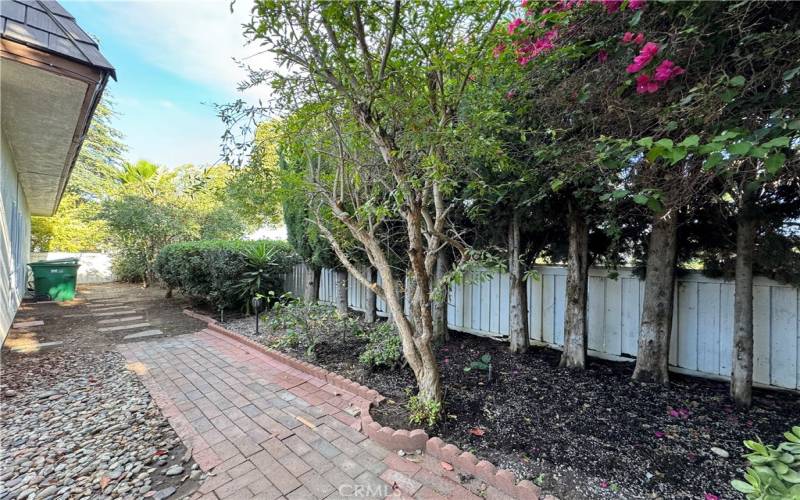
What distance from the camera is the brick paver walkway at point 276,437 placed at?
1.95 m

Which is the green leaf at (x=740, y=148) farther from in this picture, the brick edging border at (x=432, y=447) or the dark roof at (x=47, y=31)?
the dark roof at (x=47, y=31)

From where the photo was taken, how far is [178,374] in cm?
366

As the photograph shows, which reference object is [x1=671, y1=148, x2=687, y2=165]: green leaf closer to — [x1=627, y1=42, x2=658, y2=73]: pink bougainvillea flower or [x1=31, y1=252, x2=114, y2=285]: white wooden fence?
[x1=627, y1=42, x2=658, y2=73]: pink bougainvillea flower

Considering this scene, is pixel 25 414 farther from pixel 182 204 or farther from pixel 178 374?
pixel 182 204

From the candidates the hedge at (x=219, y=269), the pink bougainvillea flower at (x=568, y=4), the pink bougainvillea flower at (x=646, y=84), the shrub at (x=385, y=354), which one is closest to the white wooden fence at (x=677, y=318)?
the shrub at (x=385, y=354)

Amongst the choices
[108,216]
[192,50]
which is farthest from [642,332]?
[108,216]

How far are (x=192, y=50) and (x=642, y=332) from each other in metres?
5.51

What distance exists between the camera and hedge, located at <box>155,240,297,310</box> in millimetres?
6547

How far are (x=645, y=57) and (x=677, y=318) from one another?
9.41 ft

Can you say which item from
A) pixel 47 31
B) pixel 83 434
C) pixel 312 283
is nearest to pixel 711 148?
pixel 83 434

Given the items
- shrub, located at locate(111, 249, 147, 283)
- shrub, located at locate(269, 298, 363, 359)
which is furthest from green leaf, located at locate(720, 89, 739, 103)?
shrub, located at locate(111, 249, 147, 283)

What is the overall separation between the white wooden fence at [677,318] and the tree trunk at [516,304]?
1.26ft

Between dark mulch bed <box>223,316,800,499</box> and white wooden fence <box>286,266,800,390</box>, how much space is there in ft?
0.77

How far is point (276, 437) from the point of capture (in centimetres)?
245
